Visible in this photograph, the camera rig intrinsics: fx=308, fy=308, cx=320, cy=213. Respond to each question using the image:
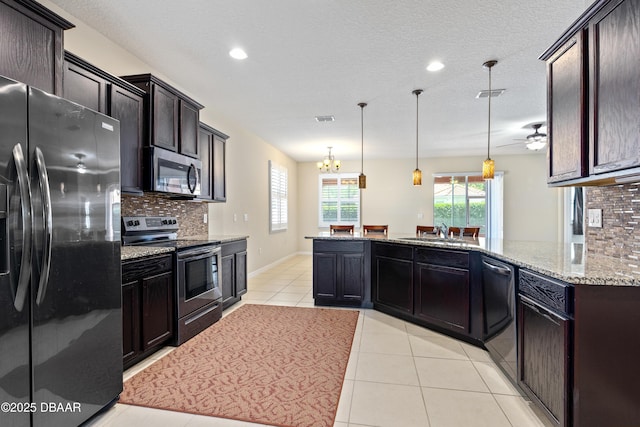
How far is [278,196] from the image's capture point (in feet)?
23.8

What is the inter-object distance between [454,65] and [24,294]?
12.5 feet

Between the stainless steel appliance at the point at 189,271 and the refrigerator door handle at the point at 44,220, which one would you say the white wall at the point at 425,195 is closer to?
the stainless steel appliance at the point at 189,271

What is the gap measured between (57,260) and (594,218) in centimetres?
334

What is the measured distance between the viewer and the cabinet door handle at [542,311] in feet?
5.18

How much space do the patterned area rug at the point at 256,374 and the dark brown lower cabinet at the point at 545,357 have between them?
3.82 ft

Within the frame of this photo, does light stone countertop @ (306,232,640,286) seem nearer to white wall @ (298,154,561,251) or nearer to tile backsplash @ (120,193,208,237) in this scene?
tile backsplash @ (120,193,208,237)

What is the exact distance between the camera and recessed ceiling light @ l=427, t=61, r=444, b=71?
3.19 m

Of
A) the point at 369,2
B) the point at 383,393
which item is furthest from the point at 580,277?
the point at 369,2

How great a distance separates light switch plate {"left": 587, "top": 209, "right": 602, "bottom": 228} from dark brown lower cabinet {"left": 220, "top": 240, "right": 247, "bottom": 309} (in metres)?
3.40

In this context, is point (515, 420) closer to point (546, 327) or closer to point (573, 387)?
point (573, 387)

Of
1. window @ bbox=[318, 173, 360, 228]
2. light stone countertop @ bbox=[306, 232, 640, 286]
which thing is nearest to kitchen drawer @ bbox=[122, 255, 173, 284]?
light stone countertop @ bbox=[306, 232, 640, 286]

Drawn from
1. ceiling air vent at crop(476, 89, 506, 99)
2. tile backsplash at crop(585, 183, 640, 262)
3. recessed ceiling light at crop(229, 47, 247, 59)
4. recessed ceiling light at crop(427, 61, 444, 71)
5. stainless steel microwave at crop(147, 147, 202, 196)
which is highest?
recessed ceiling light at crop(427, 61, 444, 71)

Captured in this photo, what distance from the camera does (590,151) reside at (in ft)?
5.77

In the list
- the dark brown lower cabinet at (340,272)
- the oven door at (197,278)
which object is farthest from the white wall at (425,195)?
the oven door at (197,278)
